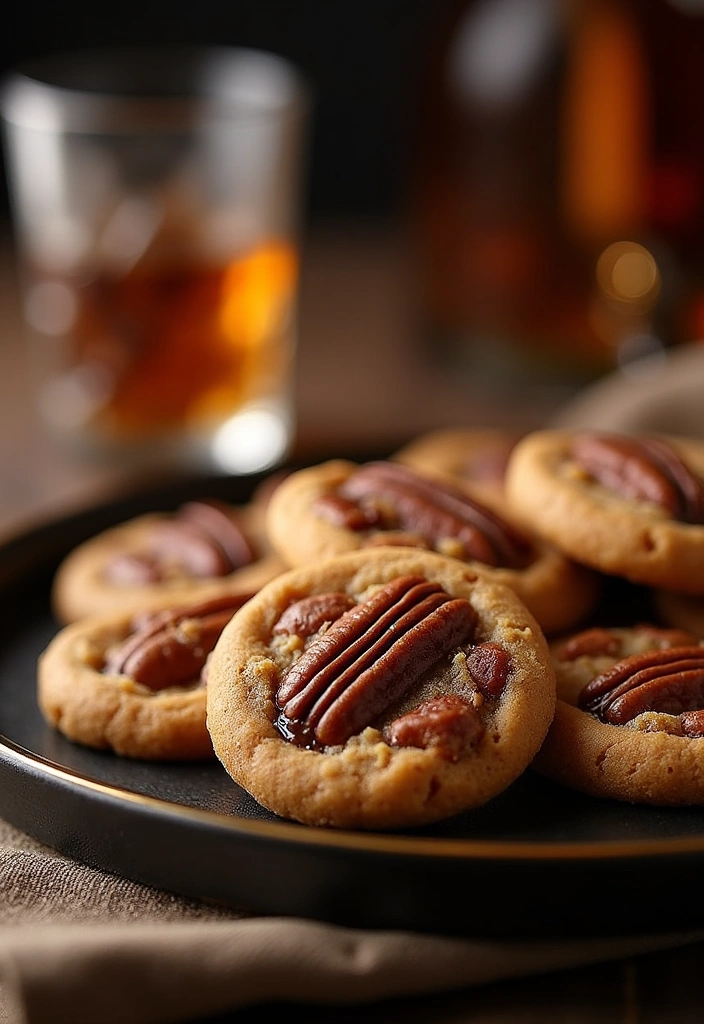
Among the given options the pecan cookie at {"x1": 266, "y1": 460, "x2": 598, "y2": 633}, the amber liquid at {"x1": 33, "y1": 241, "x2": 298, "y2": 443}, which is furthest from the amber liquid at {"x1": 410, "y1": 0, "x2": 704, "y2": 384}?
the pecan cookie at {"x1": 266, "y1": 460, "x2": 598, "y2": 633}

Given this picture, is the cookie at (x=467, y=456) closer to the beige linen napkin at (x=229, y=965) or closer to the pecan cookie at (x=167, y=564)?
the pecan cookie at (x=167, y=564)

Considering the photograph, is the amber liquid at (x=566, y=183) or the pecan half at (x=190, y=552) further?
the amber liquid at (x=566, y=183)

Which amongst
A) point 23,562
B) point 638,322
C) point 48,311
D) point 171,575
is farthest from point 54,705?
point 638,322

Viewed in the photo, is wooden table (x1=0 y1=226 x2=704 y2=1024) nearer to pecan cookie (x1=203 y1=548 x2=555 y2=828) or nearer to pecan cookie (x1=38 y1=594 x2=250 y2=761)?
pecan cookie (x1=203 y1=548 x2=555 y2=828)

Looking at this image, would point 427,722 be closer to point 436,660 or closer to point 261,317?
point 436,660

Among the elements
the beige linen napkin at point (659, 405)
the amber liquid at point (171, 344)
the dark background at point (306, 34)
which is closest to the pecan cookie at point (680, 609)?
the beige linen napkin at point (659, 405)

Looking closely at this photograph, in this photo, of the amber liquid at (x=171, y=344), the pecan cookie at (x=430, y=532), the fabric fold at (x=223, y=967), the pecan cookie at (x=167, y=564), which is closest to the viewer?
the fabric fold at (x=223, y=967)

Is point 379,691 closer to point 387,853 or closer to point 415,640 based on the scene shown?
point 415,640
